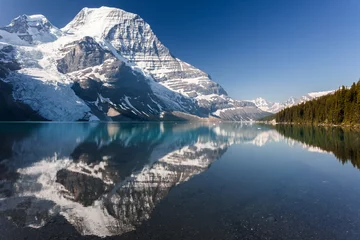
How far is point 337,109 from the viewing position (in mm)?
113938

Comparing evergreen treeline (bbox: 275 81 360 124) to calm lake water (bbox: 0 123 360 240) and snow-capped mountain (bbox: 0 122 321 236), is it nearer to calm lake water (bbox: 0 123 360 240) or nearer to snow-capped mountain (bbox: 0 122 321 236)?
calm lake water (bbox: 0 123 360 240)

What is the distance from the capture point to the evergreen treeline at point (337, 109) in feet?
330

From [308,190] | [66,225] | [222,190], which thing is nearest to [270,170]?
[308,190]

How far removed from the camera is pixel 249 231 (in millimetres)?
13773

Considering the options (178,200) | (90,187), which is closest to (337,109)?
(178,200)

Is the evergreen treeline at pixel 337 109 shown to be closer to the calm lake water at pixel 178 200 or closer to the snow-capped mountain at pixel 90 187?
the calm lake water at pixel 178 200

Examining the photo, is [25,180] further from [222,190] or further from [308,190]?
[308,190]

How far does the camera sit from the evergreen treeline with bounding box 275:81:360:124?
330 feet

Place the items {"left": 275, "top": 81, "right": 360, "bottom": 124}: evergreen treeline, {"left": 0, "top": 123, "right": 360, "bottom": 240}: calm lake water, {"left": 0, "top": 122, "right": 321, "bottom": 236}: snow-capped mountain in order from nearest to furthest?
1. {"left": 0, "top": 123, "right": 360, "bottom": 240}: calm lake water
2. {"left": 0, "top": 122, "right": 321, "bottom": 236}: snow-capped mountain
3. {"left": 275, "top": 81, "right": 360, "bottom": 124}: evergreen treeline

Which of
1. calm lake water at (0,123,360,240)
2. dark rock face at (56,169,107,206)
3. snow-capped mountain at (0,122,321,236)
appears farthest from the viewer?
dark rock face at (56,169,107,206)

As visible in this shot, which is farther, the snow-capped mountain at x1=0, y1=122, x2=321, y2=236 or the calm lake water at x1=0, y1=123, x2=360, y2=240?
the snow-capped mountain at x1=0, y1=122, x2=321, y2=236

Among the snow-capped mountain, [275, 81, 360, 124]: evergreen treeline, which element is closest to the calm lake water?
the snow-capped mountain

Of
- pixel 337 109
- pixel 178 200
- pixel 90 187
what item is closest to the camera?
pixel 178 200

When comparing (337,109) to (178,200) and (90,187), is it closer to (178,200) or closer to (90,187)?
(178,200)
